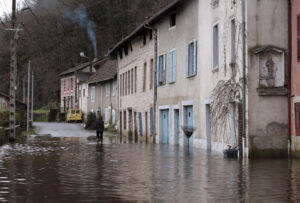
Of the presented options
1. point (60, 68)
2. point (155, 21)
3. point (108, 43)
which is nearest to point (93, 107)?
point (108, 43)

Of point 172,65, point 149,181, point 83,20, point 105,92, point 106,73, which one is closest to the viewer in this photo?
point 149,181

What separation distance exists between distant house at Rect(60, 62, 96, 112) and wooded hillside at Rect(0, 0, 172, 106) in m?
2.69

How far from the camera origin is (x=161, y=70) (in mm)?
35281

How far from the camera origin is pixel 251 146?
21.2 m

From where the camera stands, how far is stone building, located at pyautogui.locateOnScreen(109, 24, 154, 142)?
38344 millimetres

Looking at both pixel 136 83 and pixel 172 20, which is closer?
pixel 172 20

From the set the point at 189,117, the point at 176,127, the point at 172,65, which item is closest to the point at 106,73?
the point at 172,65

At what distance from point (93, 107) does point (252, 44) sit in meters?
52.7

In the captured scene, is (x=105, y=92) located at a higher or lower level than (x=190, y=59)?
higher

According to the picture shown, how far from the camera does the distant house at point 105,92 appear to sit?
5906cm

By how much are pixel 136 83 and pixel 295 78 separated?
2309 cm

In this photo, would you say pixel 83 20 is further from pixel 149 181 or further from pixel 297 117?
pixel 149 181

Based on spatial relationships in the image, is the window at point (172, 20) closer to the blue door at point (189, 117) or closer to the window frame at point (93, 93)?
the blue door at point (189, 117)

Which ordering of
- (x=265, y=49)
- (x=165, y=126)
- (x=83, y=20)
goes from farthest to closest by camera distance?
(x=83, y=20) → (x=165, y=126) → (x=265, y=49)
